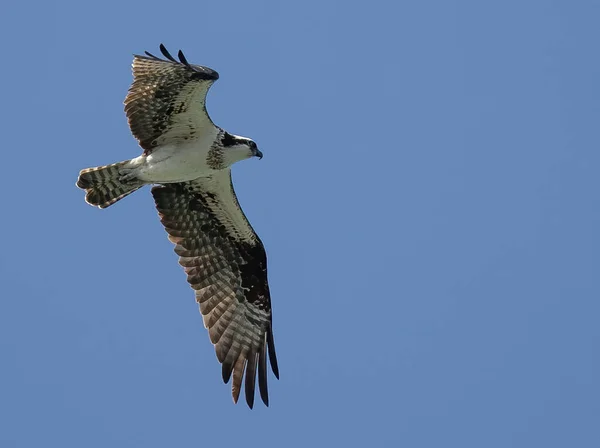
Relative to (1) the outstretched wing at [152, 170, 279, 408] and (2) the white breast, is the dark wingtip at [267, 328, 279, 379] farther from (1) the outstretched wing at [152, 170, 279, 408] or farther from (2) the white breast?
(2) the white breast

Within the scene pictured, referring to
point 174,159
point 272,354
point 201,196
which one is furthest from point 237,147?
point 272,354

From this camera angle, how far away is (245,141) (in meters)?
14.0

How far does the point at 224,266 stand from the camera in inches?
602

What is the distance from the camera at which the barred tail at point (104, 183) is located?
14023 mm

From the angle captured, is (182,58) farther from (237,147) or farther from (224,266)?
(224,266)

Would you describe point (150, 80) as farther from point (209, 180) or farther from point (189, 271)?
point (189, 271)

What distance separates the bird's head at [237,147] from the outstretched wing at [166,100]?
11.4 inches

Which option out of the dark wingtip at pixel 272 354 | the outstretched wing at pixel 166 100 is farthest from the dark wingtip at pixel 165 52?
the dark wingtip at pixel 272 354

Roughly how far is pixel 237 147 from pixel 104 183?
171cm

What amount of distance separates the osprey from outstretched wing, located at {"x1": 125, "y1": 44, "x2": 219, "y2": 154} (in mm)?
12

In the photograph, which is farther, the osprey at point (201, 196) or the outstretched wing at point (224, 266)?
the outstretched wing at point (224, 266)

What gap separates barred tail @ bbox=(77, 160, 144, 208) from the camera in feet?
46.0

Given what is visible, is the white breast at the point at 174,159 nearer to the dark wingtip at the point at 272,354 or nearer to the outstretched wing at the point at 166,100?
the outstretched wing at the point at 166,100

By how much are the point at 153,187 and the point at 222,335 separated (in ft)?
Result: 6.99
